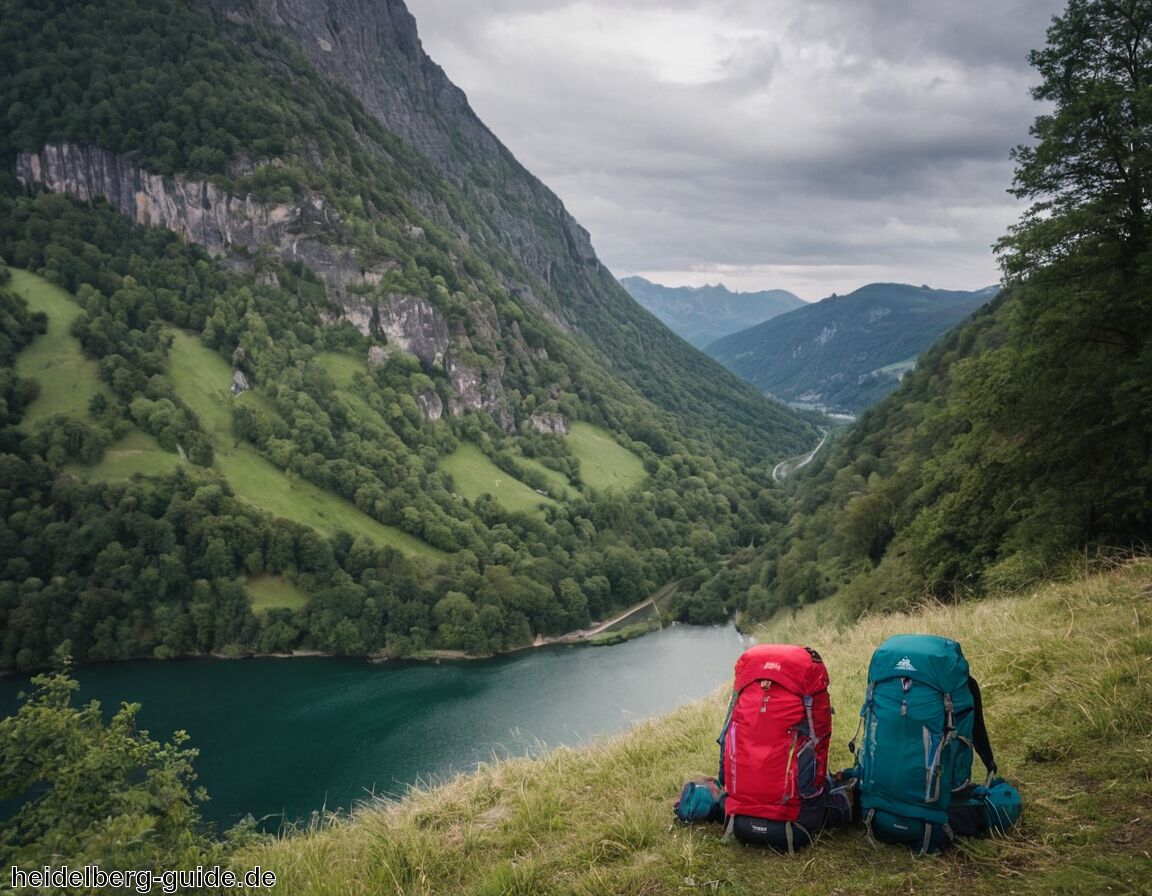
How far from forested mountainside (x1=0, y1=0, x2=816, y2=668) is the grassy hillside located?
7730 cm

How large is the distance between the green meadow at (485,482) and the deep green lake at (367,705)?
41.4 m

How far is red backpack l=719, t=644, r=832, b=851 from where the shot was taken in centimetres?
462

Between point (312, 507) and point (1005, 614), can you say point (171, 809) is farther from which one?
point (312, 507)

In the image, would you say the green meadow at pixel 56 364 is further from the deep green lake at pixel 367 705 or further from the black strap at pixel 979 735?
the black strap at pixel 979 735

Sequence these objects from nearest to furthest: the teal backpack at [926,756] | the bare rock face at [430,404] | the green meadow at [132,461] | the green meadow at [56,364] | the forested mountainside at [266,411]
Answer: the teal backpack at [926,756] → the forested mountainside at [266,411] → the green meadow at [132,461] → the green meadow at [56,364] → the bare rock face at [430,404]

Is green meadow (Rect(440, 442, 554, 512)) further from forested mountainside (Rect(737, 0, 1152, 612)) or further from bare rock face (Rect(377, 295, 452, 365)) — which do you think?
forested mountainside (Rect(737, 0, 1152, 612))

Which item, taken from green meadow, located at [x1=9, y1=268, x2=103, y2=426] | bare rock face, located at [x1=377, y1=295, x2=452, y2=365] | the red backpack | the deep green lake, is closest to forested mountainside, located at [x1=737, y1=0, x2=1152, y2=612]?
the red backpack

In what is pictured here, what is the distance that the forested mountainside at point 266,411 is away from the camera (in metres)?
82.0

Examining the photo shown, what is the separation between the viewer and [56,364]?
104 metres

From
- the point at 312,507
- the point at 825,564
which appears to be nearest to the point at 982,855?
the point at 825,564

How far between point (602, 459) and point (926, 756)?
149148 millimetres

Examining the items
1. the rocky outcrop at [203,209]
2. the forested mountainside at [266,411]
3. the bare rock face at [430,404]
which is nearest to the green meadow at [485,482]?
the forested mountainside at [266,411]

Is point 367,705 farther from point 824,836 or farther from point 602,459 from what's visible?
point 602,459

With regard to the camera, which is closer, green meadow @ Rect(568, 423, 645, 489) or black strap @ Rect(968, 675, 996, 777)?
black strap @ Rect(968, 675, 996, 777)
